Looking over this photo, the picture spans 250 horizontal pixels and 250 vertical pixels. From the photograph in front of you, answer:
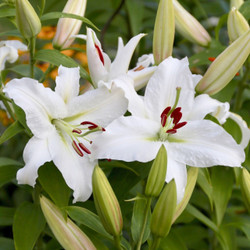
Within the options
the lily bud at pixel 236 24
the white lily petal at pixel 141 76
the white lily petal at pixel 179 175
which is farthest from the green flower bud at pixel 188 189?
the lily bud at pixel 236 24

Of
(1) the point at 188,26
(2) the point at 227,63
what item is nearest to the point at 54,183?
(2) the point at 227,63

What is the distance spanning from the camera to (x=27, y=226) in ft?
2.16

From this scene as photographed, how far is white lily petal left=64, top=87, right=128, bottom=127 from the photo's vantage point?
23.4 inches

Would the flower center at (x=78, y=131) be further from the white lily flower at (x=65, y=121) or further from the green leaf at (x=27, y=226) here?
the green leaf at (x=27, y=226)

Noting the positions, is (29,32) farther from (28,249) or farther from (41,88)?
(28,249)

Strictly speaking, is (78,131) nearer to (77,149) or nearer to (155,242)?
(77,149)

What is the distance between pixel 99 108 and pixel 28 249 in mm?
188

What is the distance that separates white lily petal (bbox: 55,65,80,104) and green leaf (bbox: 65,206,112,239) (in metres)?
0.13

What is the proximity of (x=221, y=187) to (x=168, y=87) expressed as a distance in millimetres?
259

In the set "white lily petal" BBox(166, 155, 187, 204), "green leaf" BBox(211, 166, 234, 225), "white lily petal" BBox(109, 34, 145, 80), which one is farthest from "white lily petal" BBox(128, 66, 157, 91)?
"green leaf" BBox(211, 166, 234, 225)

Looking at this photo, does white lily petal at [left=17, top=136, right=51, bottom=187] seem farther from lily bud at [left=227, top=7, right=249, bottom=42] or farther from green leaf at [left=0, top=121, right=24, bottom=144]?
lily bud at [left=227, top=7, right=249, bottom=42]

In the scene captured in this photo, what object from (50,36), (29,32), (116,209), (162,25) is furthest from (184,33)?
(50,36)

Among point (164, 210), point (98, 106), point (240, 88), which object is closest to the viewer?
point (164, 210)

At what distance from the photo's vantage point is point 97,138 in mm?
558
